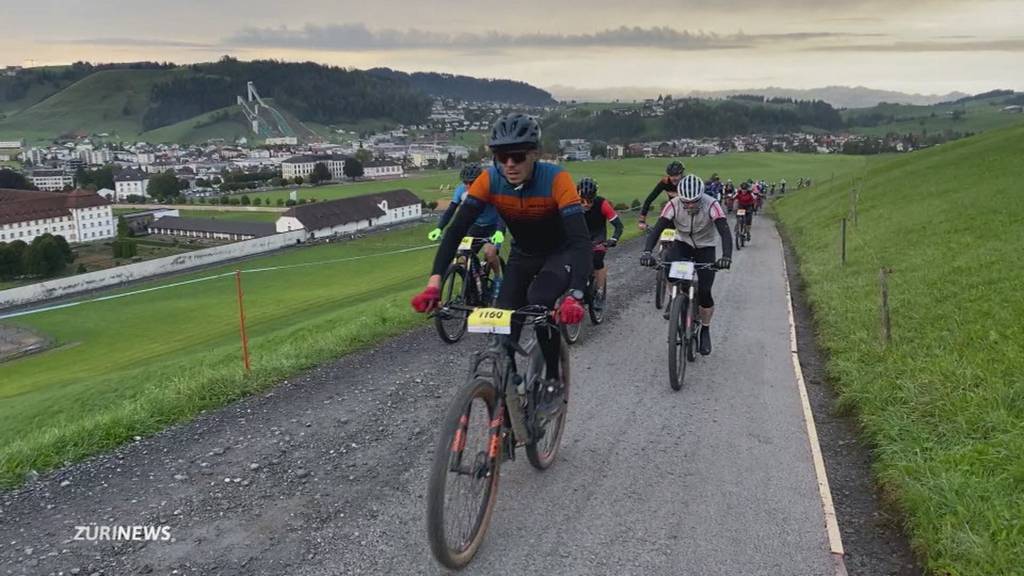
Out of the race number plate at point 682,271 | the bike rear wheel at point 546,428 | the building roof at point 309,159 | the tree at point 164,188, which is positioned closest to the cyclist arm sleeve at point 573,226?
the bike rear wheel at point 546,428

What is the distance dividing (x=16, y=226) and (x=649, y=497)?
10682 centimetres

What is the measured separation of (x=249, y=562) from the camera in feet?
14.9

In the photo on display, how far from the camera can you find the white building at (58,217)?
89.0 meters

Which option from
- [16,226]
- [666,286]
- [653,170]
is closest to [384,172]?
[653,170]

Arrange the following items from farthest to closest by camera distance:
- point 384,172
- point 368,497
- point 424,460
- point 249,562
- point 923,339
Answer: point 384,172 → point 923,339 → point 424,460 → point 368,497 → point 249,562

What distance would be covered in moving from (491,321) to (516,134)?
1.40m

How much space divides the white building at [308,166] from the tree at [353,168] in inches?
153

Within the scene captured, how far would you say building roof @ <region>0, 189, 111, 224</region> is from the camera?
90.2 meters

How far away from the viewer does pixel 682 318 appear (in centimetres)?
860

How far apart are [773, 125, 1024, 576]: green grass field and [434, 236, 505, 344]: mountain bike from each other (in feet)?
17.1

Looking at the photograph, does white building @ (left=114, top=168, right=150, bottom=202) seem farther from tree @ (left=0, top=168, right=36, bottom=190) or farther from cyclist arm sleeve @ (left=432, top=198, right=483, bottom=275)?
cyclist arm sleeve @ (left=432, top=198, right=483, bottom=275)

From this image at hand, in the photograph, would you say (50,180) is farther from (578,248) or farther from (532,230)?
(578,248)

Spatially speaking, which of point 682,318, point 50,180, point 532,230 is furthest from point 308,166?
point 532,230

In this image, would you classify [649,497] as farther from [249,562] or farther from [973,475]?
[249,562]
